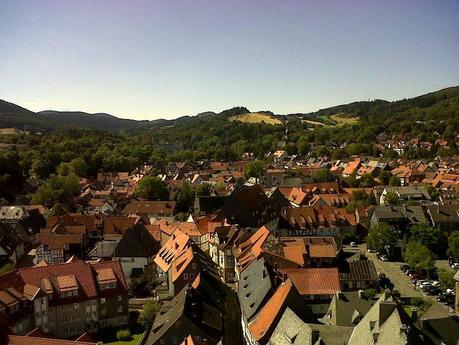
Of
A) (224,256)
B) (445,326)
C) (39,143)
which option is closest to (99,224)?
(224,256)

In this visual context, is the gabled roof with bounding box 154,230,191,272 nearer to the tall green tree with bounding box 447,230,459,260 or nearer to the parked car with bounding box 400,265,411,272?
the parked car with bounding box 400,265,411,272

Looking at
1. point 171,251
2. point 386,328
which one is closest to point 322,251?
point 171,251

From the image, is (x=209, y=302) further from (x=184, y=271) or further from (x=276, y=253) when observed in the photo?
(x=276, y=253)

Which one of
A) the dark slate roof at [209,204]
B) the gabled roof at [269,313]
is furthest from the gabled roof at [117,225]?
the gabled roof at [269,313]

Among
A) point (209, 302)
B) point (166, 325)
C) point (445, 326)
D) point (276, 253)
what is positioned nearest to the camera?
point (445, 326)

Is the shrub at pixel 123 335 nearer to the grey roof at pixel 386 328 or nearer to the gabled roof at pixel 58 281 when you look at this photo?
the gabled roof at pixel 58 281
